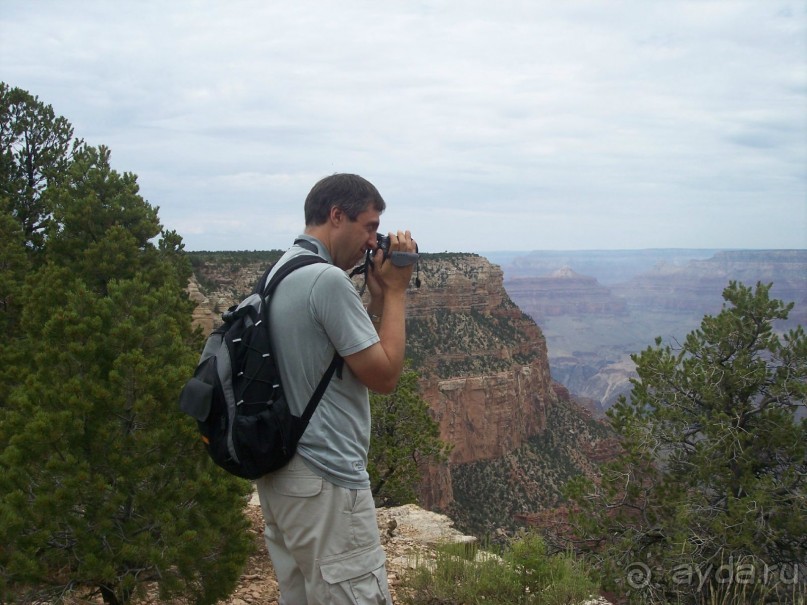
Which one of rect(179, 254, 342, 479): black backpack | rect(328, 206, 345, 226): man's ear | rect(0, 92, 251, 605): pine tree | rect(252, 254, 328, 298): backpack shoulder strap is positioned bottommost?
rect(0, 92, 251, 605): pine tree

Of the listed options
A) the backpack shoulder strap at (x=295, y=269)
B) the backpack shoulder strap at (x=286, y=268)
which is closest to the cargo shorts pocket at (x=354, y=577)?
the backpack shoulder strap at (x=295, y=269)

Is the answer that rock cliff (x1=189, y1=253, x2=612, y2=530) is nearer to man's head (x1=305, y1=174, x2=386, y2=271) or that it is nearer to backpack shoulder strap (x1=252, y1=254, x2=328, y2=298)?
man's head (x1=305, y1=174, x2=386, y2=271)

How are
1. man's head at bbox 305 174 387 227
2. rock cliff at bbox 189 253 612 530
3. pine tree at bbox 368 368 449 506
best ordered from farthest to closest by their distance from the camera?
rock cliff at bbox 189 253 612 530, pine tree at bbox 368 368 449 506, man's head at bbox 305 174 387 227

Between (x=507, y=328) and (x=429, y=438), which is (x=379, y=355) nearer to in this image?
(x=429, y=438)

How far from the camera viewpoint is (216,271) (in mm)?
38969

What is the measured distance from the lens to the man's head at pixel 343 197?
281 cm

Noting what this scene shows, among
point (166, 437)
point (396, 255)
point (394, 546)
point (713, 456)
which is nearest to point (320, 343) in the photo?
point (396, 255)

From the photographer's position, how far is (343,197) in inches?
111

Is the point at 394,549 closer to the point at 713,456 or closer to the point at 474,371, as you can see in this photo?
the point at 713,456

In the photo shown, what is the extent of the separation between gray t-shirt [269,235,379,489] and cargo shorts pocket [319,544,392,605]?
0.26 metres

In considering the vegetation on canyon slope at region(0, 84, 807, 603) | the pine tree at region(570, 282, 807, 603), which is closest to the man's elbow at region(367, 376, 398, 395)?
the vegetation on canyon slope at region(0, 84, 807, 603)

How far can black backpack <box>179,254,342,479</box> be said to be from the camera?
2.54 metres

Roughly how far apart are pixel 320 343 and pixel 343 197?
0.61 meters

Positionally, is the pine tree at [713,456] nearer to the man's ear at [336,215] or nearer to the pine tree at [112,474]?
the pine tree at [112,474]
